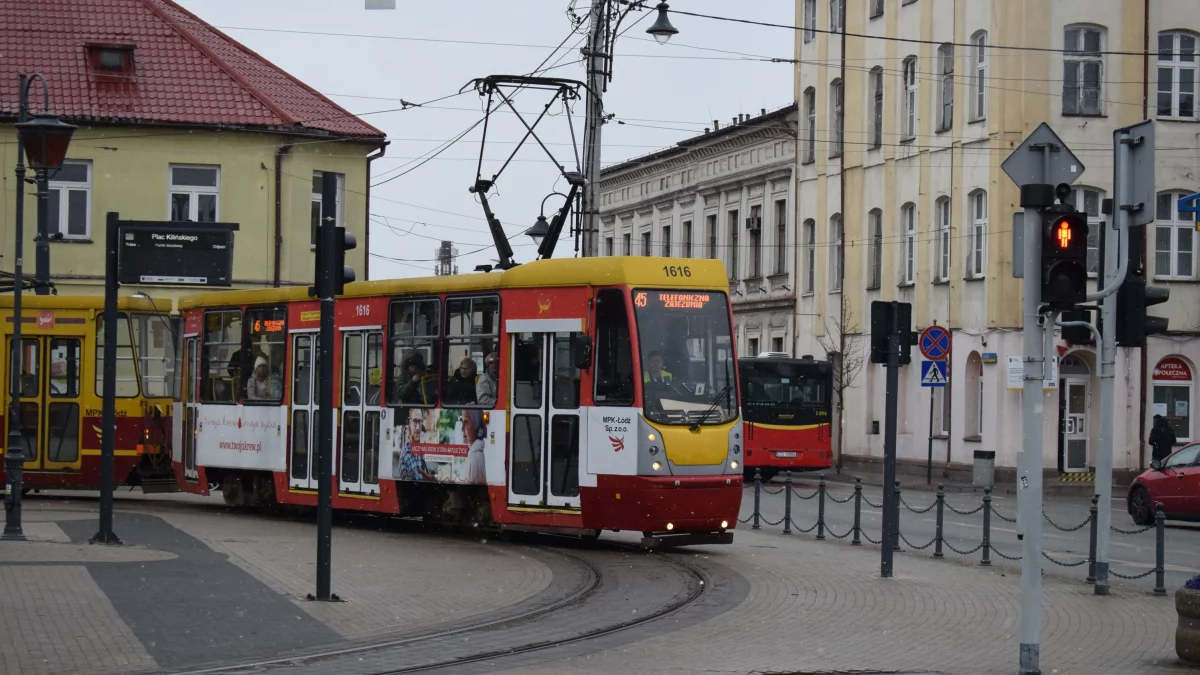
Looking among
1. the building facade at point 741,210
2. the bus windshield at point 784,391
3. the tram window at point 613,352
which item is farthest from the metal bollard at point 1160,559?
the building facade at point 741,210

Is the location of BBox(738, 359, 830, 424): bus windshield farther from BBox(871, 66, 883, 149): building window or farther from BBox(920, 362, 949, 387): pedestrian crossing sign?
BBox(871, 66, 883, 149): building window

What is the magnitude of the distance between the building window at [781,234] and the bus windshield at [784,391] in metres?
17.5

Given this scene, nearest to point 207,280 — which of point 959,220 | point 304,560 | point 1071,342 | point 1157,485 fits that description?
point 304,560

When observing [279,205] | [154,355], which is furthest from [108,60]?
[154,355]

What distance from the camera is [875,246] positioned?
52.1 meters

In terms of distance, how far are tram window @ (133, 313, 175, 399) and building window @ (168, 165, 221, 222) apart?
14.6m

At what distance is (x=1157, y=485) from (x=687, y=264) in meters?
12.1

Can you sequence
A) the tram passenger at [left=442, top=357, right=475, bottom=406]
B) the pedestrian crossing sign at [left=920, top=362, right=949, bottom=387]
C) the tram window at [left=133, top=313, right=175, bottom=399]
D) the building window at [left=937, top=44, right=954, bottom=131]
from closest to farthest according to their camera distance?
the tram passenger at [left=442, top=357, right=475, bottom=406] → the tram window at [left=133, top=313, right=175, bottom=399] → the pedestrian crossing sign at [left=920, top=362, right=949, bottom=387] → the building window at [left=937, top=44, right=954, bottom=131]

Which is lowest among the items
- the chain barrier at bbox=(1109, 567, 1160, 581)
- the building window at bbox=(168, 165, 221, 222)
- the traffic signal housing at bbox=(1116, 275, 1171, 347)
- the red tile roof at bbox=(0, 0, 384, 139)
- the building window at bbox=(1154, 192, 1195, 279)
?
the chain barrier at bbox=(1109, 567, 1160, 581)

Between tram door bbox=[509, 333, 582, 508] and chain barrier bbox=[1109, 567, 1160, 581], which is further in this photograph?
tram door bbox=[509, 333, 582, 508]

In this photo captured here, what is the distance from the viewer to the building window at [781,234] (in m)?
58.2

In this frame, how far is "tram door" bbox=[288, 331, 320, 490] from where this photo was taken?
79.1ft

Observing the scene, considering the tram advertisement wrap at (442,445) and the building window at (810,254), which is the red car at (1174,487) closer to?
the tram advertisement wrap at (442,445)

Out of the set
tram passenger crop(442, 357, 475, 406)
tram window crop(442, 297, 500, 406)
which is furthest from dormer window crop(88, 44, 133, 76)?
tram passenger crop(442, 357, 475, 406)
